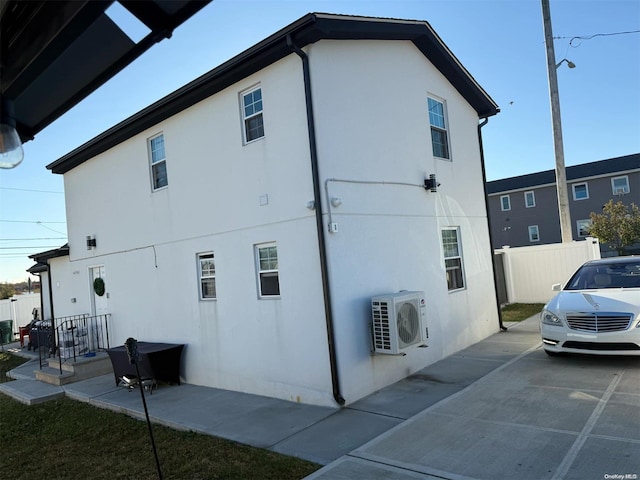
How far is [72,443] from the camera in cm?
575

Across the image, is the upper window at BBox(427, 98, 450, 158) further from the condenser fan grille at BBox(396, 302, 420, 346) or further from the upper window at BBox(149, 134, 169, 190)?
the upper window at BBox(149, 134, 169, 190)

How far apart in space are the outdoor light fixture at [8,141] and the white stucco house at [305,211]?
4.08 m

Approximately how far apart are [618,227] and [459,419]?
2464 centimetres

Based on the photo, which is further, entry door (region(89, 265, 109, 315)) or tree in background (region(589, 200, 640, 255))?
tree in background (region(589, 200, 640, 255))

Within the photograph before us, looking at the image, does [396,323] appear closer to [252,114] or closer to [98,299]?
[252,114]

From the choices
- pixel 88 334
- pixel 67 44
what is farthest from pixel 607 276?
pixel 88 334

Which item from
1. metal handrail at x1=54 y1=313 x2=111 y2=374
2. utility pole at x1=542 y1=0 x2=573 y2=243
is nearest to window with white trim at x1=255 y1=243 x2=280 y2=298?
metal handrail at x1=54 y1=313 x2=111 y2=374

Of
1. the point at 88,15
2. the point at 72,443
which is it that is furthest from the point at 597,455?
the point at 72,443

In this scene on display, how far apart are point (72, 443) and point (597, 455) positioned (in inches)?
236

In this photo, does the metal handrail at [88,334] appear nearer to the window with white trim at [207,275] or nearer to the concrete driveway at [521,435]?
the window with white trim at [207,275]

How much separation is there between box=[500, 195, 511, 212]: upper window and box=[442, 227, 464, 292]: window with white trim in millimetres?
26954

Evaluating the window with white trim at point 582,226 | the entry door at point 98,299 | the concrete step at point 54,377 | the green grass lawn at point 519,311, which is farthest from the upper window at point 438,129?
the window with white trim at point 582,226

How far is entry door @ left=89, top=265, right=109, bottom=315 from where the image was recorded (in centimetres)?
1073

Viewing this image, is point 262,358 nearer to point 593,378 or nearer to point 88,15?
point 593,378
